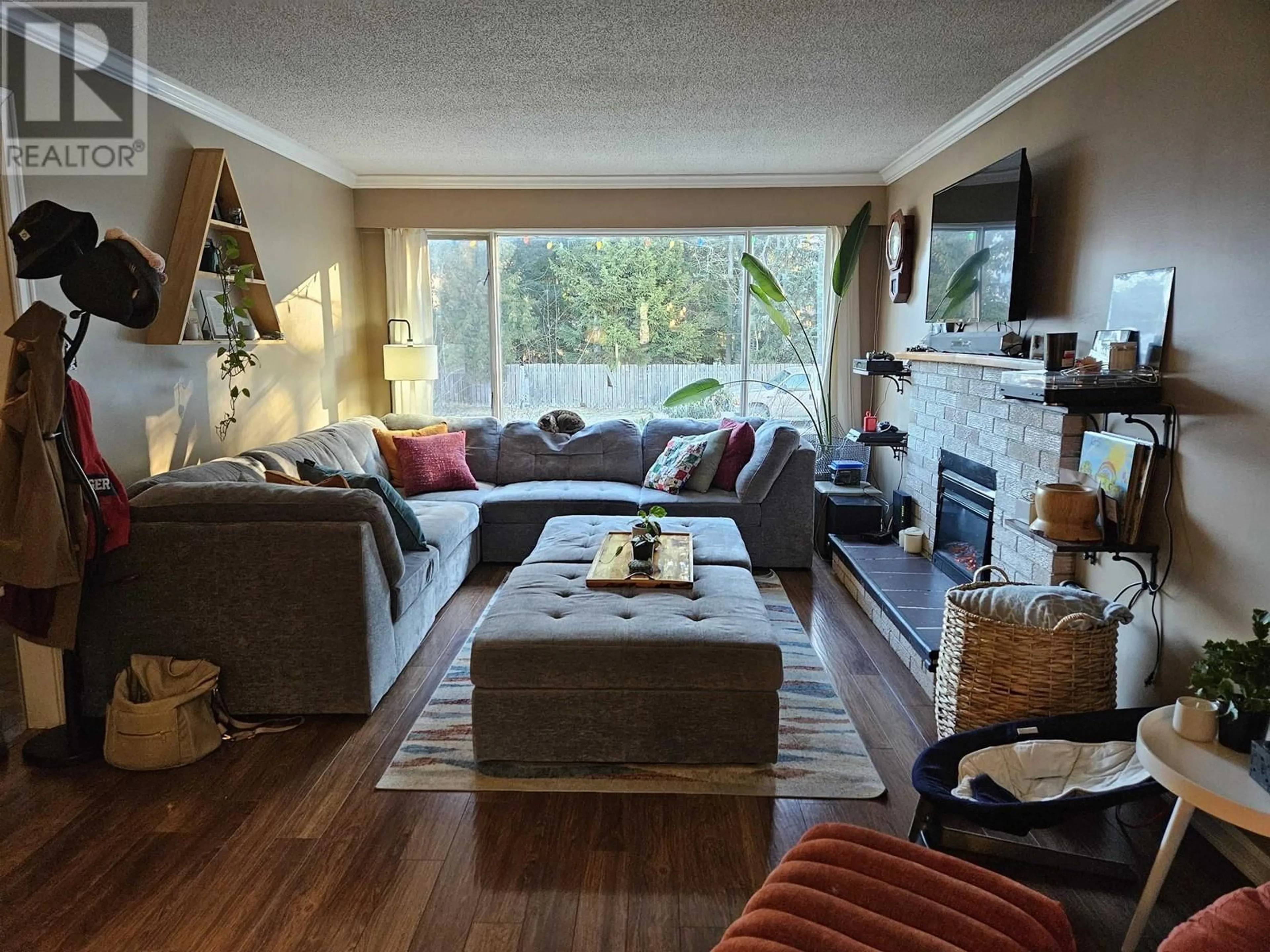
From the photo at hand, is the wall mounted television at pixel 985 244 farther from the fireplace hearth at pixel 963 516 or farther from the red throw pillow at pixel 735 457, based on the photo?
the red throw pillow at pixel 735 457

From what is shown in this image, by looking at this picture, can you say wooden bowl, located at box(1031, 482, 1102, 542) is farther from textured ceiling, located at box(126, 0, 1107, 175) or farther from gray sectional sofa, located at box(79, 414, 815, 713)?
gray sectional sofa, located at box(79, 414, 815, 713)

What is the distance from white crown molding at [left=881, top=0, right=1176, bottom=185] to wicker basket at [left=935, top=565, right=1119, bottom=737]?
6.29 ft

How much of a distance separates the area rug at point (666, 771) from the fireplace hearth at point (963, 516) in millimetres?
1167

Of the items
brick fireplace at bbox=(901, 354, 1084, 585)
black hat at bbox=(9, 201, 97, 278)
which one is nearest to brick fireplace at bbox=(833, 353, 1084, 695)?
brick fireplace at bbox=(901, 354, 1084, 585)

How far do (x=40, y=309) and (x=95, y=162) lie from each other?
1.12 metres

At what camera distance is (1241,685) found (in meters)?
1.75

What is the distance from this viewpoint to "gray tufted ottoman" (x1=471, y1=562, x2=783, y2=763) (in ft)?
8.09

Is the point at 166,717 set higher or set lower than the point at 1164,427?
lower

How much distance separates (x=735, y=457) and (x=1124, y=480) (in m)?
2.61

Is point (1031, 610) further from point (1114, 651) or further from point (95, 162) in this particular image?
point (95, 162)

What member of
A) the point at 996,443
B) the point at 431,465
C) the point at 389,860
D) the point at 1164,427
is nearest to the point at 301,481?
the point at 431,465

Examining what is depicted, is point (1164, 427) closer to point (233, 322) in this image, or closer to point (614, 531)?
point (614, 531)

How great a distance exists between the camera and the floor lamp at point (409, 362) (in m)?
5.37

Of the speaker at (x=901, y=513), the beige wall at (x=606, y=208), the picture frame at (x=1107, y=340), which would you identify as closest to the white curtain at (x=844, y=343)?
the beige wall at (x=606, y=208)
